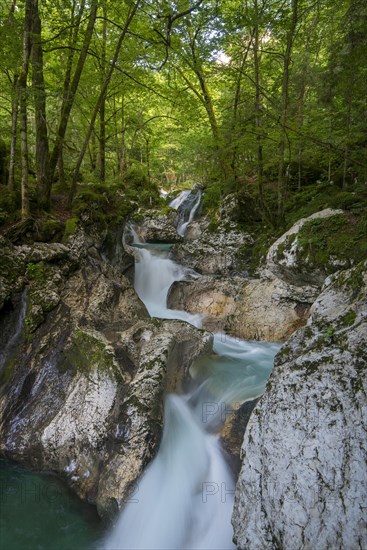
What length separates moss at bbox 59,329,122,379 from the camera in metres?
4.73

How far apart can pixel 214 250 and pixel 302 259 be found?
4177mm

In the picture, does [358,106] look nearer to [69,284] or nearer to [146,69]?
[146,69]

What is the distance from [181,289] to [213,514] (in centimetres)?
612

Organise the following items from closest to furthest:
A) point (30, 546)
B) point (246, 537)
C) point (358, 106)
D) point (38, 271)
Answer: point (246, 537) → point (30, 546) → point (38, 271) → point (358, 106)

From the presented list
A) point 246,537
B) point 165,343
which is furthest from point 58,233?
point 246,537

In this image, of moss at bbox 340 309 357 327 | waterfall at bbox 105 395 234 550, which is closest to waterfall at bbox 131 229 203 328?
waterfall at bbox 105 395 234 550

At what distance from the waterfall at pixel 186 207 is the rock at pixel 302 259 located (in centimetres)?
654

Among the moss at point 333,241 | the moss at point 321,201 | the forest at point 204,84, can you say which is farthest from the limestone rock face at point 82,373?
the moss at point 321,201

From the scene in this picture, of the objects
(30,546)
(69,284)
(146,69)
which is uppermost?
(146,69)

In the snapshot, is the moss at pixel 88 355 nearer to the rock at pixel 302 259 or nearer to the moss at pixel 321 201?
the rock at pixel 302 259

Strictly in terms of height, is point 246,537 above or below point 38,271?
below

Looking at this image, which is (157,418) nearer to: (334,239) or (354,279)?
(354,279)

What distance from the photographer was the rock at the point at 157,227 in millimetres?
13109

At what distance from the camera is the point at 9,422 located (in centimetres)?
466
